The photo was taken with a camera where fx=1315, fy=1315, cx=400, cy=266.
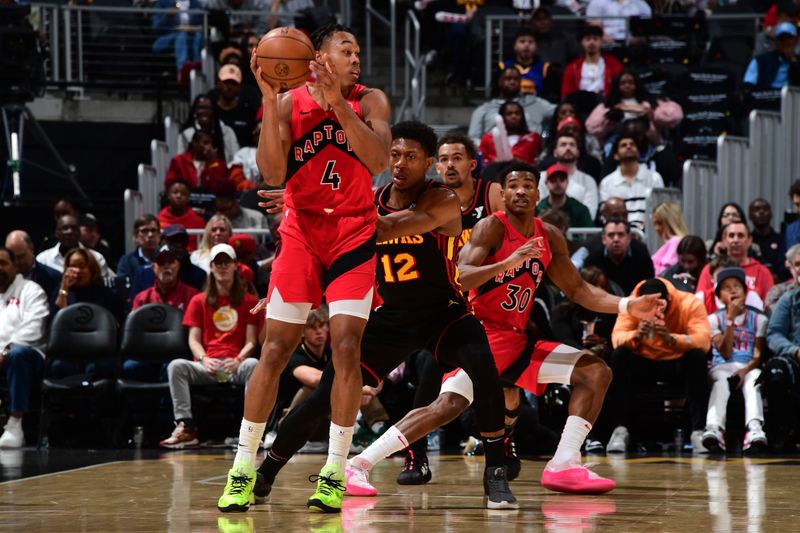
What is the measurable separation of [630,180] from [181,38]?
618 cm

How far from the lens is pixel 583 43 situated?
15562 mm

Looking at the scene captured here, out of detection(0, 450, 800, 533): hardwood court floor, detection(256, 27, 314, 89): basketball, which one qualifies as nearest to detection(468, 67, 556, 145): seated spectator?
detection(0, 450, 800, 533): hardwood court floor

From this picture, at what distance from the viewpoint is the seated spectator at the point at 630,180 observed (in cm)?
1305

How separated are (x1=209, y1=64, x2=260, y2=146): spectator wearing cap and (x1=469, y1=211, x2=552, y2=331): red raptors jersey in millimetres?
7998

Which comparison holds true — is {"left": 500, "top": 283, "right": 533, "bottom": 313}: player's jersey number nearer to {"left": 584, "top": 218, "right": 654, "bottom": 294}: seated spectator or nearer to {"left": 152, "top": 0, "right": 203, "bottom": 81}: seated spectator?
{"left": 584, "top": 218, "right": 654, "bottom": 294}: seated spectator

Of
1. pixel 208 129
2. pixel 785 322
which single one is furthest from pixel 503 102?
pixel 785 322

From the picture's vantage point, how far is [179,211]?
13.2 m

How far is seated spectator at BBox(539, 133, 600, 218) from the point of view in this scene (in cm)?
1313

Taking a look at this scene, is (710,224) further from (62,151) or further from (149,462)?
(62,151)

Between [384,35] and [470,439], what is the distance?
9550 millimetres

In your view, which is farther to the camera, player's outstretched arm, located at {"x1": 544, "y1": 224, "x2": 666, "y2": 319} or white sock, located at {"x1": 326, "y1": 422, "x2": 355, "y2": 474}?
player's outstretched arm, located at {"x1": 544, "y1": 224, "x2": 666, "y2": 319}

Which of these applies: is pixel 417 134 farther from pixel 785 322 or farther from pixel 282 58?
→ pixel 785 322

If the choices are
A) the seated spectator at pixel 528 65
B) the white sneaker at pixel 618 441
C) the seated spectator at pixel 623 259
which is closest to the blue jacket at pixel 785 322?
the seated spectator at pixel 623 259

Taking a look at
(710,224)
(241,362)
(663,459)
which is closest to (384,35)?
(710,224)
